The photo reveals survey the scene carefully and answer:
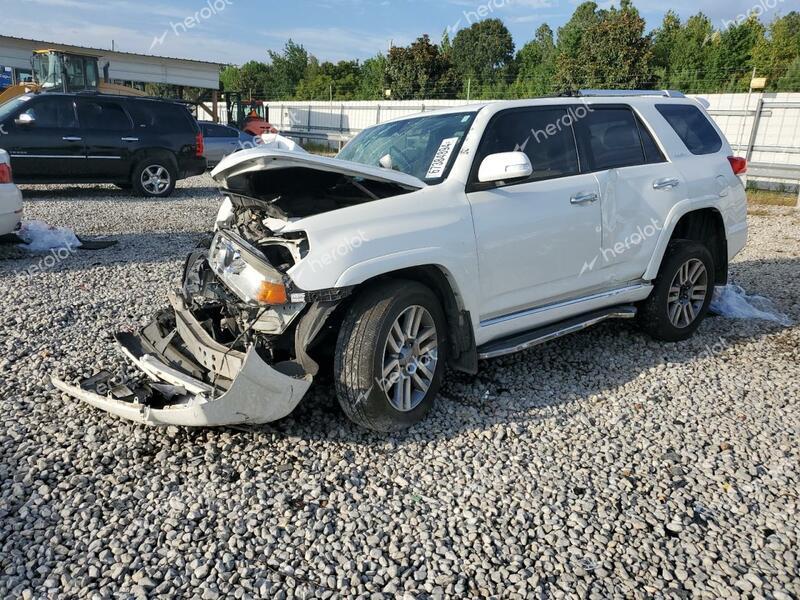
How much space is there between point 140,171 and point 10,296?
699 centimetres

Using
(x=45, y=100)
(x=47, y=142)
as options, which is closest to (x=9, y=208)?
(x=47, y=142)

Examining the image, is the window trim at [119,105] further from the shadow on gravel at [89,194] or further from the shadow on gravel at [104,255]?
the shadow on gravel at [104,255]

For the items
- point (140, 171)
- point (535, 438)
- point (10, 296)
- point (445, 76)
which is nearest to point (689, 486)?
point (535, 438)

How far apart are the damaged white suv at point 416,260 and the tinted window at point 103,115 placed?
29.2 ft

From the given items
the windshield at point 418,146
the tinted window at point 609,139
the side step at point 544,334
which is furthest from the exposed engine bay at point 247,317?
the tinted window at point 609,139

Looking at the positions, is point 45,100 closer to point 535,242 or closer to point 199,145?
point 199,145

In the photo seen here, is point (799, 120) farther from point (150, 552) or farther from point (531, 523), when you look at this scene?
point (150, 552)

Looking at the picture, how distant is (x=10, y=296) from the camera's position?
19.8 ft

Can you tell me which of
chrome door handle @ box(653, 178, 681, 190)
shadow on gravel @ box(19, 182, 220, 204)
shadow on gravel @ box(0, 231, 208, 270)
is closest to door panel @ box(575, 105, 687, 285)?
chrome door handle @ box(653, 178, 681, 190)

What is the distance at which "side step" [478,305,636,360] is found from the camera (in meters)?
3.83

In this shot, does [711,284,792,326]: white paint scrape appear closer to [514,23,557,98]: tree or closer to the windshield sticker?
the windshield sticker

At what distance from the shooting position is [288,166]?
10.7 ft

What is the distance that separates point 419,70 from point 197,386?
32.8 m

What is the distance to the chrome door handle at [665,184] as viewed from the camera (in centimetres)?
472
